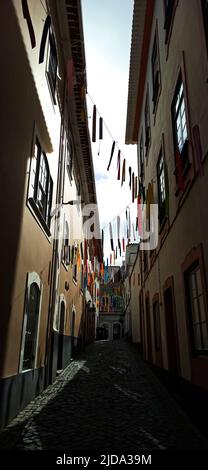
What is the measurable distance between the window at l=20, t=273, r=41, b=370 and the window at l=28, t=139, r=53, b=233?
4.89 feet

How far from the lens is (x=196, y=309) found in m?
6.03

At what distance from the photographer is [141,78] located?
1362 centimetres

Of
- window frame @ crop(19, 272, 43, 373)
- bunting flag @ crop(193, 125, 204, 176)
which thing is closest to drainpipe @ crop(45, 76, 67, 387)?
window frame @ crop(19, 272, 43, 373)

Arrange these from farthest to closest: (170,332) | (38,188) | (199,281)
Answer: (170,332)
(38,188)
(199,281)

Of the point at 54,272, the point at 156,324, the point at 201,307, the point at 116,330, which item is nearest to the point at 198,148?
the point at 201,307

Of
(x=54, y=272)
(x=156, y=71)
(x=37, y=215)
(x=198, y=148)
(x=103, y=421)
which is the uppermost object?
(x=156, y=71)

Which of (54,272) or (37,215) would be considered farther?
(54,272)

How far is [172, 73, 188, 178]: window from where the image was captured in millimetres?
6564

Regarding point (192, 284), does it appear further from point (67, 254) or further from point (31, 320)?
point (67, 254)

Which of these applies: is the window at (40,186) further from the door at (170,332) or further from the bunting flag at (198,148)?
the door at (170,332)

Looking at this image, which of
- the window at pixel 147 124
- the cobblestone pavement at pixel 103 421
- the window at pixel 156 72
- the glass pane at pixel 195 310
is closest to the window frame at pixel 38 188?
the glass pane at pixel 195 310

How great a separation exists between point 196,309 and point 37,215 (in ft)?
12.3

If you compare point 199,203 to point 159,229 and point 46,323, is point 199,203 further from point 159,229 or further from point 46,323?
point 46,323
